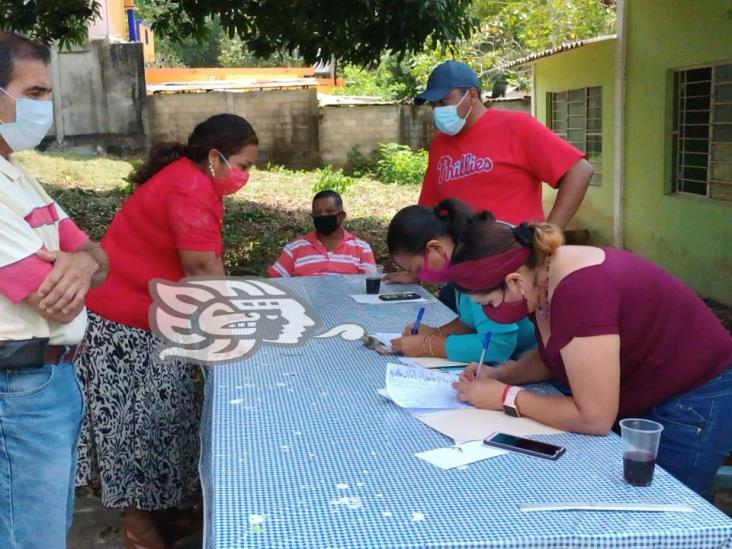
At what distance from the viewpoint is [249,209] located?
418 inches

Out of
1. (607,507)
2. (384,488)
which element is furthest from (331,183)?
(607,507)

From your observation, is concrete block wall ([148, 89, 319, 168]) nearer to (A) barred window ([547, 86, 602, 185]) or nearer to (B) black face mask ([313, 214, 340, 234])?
(A) barred window ([547, 86, 602, 185])

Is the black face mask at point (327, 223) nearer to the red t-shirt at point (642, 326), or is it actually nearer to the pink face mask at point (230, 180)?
the pink face mask at point (230, 180)

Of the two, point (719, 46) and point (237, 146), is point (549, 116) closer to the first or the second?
point (719, 46)

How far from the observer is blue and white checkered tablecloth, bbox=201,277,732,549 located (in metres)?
1.44

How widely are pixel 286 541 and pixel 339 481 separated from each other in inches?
9.7

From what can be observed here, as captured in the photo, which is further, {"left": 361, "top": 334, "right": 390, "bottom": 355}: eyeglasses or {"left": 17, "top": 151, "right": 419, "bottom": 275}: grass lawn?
{"left": 17, "top": 151, "right": 419, "bottom": 275}: grass lawn

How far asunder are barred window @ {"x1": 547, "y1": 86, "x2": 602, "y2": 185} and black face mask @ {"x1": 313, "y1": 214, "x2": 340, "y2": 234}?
19.2 ft

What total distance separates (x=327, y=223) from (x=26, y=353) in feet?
8.03

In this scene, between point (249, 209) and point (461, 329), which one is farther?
point (249, 209)

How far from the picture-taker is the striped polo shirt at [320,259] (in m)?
4.17

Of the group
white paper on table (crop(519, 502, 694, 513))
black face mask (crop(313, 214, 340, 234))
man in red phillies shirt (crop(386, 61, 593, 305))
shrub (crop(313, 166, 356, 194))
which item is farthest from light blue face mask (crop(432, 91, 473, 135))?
shrub (crop(313, 166, 356, 194))

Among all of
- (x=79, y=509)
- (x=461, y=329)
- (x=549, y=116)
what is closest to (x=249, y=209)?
(x=549, y=116)

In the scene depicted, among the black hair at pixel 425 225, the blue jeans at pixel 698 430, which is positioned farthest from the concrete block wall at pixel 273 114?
the blue jeans at pixel 698 430
